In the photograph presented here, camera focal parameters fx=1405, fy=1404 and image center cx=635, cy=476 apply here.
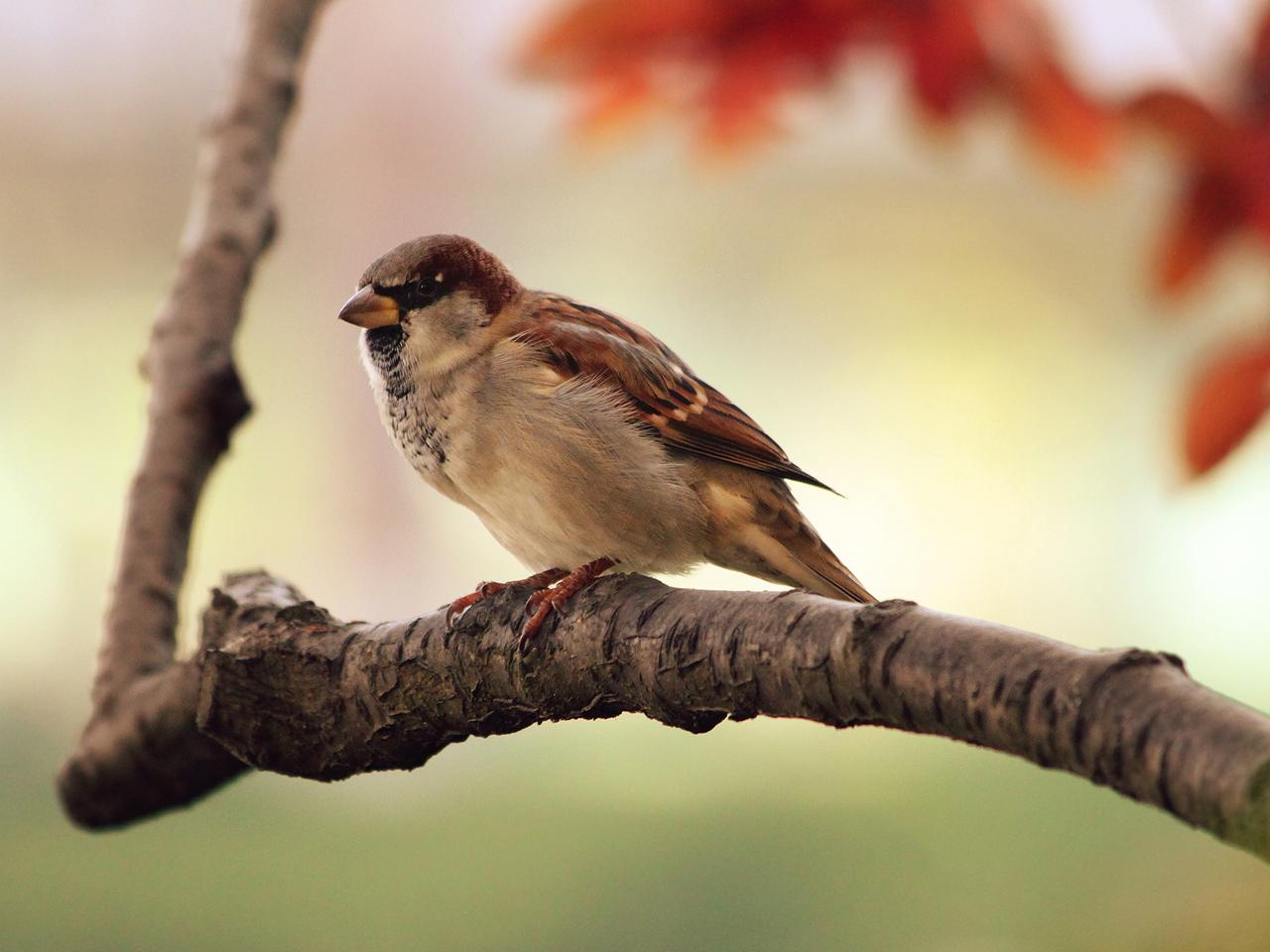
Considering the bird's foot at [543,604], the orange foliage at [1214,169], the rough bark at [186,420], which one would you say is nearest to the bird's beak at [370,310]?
the rough bark at [186,420]

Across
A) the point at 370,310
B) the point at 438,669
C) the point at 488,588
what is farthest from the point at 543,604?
the point at 370,310

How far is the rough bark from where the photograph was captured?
113 cm

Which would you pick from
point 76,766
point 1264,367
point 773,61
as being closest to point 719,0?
point 773,61

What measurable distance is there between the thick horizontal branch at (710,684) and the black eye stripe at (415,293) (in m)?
0.37

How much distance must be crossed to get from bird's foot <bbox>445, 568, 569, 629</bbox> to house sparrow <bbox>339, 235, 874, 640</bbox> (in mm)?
22

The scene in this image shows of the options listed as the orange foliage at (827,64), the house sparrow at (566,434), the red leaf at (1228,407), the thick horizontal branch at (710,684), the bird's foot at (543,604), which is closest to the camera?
the thick horizontal branch at (710,684)

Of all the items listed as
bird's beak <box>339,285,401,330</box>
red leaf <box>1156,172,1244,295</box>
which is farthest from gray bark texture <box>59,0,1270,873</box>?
red leaf <box>1156,172,1244,295</box>

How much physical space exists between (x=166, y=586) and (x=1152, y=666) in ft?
2.87

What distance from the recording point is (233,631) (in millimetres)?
1072

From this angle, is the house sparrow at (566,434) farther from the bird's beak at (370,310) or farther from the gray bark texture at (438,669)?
the gray bark texture at (438,669)

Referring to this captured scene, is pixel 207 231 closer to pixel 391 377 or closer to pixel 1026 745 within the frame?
pixel 391 377

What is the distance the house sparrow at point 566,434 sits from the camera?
1.36 m

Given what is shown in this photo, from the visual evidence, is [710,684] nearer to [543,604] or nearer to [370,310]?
[543,604]

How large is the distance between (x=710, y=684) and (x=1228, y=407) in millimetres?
551
